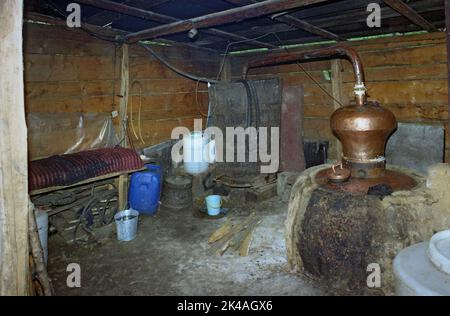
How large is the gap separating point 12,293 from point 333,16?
537 cm

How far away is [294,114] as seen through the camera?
25.1ft

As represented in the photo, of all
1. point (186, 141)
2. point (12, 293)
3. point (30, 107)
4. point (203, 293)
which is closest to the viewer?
point (12, 293)

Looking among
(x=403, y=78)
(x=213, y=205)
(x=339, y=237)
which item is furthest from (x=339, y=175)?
(x=403, y=78)

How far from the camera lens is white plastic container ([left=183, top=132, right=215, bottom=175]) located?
696 centimetres

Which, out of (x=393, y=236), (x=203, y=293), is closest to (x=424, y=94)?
(x=393, y=236)

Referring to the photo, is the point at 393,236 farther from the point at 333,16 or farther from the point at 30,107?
the point at 30,107

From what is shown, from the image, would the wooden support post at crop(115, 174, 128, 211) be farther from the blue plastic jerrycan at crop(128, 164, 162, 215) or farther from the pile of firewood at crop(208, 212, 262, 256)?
the pile of firewood at crop(208, 212, 262, 256)

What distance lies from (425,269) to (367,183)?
1334mm

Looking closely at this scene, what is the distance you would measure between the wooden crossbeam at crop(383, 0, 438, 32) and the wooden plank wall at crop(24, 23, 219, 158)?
4.88 meters

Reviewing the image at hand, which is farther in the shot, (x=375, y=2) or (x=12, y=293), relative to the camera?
(x=375, y=2)

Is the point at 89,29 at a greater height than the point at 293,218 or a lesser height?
greater

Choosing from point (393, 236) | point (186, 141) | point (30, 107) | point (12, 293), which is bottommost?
point (12, 293)

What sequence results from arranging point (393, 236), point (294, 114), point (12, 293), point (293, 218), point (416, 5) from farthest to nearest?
point (294, 114) < point (416, 5) < point (293, 218) < point (393, 236) < point (12, 293)

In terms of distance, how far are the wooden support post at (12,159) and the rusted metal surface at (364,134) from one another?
3435 millimetres
